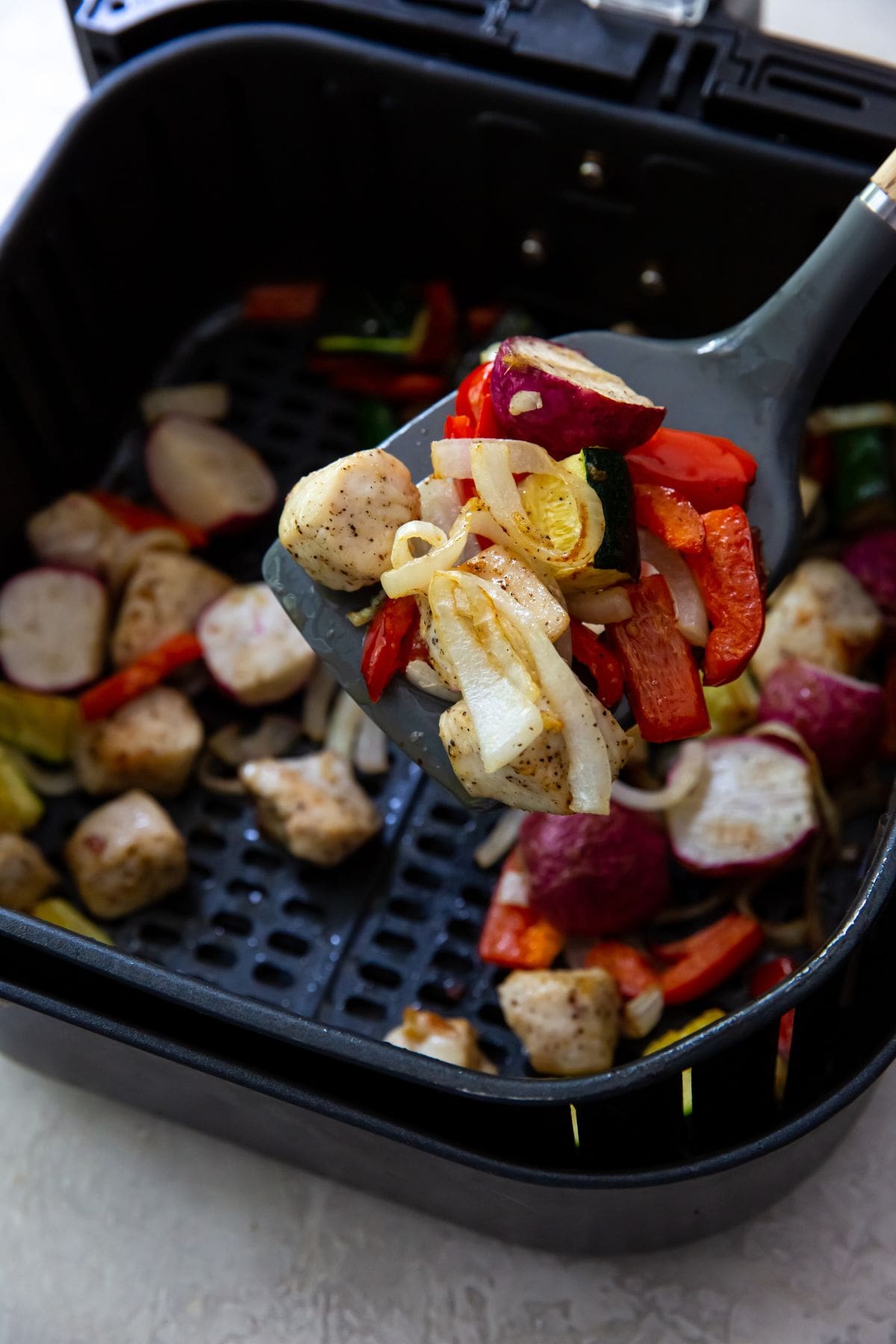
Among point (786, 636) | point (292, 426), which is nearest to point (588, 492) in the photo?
point (786, 636)

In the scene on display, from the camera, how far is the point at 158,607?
4.88 feet

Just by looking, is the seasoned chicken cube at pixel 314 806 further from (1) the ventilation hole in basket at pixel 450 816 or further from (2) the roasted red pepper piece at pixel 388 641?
(2) the roasted red pepper piece at pixel 388 641

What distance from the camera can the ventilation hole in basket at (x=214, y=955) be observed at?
1379 millimetres

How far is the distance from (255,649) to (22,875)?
1.05ft

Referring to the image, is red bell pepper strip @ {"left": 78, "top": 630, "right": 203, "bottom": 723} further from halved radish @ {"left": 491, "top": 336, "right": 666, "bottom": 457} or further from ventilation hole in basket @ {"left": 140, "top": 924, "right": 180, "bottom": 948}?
halved radish @ {"left": 491, "top": 336, "right": 666, "bottom": 457}

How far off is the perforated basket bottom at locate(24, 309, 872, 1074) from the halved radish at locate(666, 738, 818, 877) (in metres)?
0.09

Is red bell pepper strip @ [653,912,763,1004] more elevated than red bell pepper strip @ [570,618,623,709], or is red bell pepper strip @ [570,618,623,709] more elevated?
red bell pepper strip @ [570,618,623,709]

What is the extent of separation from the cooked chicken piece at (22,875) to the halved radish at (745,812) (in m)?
0.61

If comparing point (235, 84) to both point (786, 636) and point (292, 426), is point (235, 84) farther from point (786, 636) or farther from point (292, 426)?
point (786, 636)

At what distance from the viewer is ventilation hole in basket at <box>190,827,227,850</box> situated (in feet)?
4.75

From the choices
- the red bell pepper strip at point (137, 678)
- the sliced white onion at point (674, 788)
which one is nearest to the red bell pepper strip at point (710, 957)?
the sliced white onion at point (674, 788)

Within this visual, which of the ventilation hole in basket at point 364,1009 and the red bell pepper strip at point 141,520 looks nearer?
the ventilation hole in basket at point 364,1009

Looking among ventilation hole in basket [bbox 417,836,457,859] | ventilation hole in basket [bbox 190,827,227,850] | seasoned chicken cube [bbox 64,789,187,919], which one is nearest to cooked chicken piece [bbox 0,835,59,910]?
seasoned chicken cube [bbox 64,789,187,919]

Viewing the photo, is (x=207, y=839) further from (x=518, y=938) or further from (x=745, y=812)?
(x=745, y=812)
